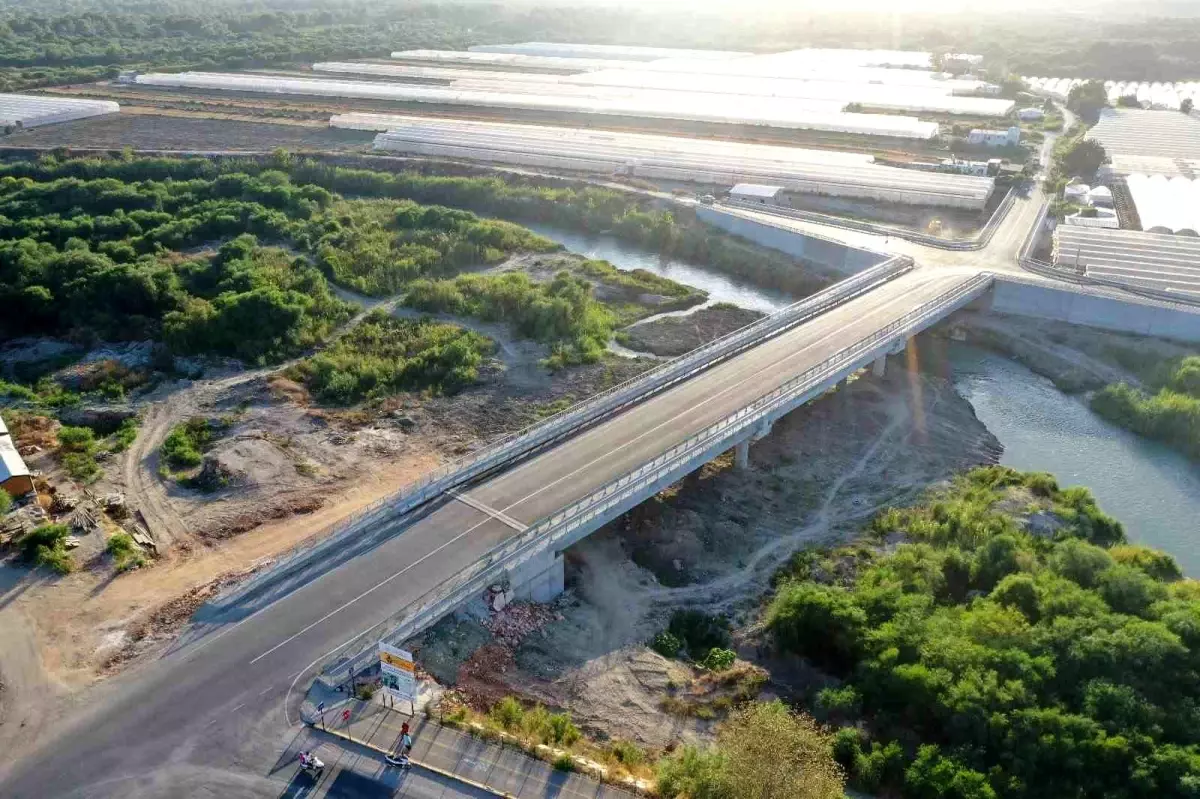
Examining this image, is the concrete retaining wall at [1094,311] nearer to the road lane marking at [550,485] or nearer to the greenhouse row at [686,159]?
the road lane marking at [550,485]

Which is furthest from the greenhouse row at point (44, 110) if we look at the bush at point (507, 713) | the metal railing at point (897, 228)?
the bush at point (507, 713)

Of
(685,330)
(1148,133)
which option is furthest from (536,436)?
(1148,133)

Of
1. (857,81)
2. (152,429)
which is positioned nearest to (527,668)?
(152,429)

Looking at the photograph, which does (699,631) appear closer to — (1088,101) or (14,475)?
(14,475)

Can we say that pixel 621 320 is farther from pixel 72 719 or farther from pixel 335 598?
pixel 72 719

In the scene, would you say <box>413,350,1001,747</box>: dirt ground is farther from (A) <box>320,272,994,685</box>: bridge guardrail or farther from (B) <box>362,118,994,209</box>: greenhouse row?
(B) <box>362,118,994,209</box>: greenhouse row

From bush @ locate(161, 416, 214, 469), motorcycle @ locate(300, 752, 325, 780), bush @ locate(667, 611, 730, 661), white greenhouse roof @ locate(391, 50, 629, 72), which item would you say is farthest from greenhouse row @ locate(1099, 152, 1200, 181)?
white greenhouse roof @ locate(391, 50, 629, 72)

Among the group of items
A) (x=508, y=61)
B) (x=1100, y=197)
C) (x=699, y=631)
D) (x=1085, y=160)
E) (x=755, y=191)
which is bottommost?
(x=699, y=631)
